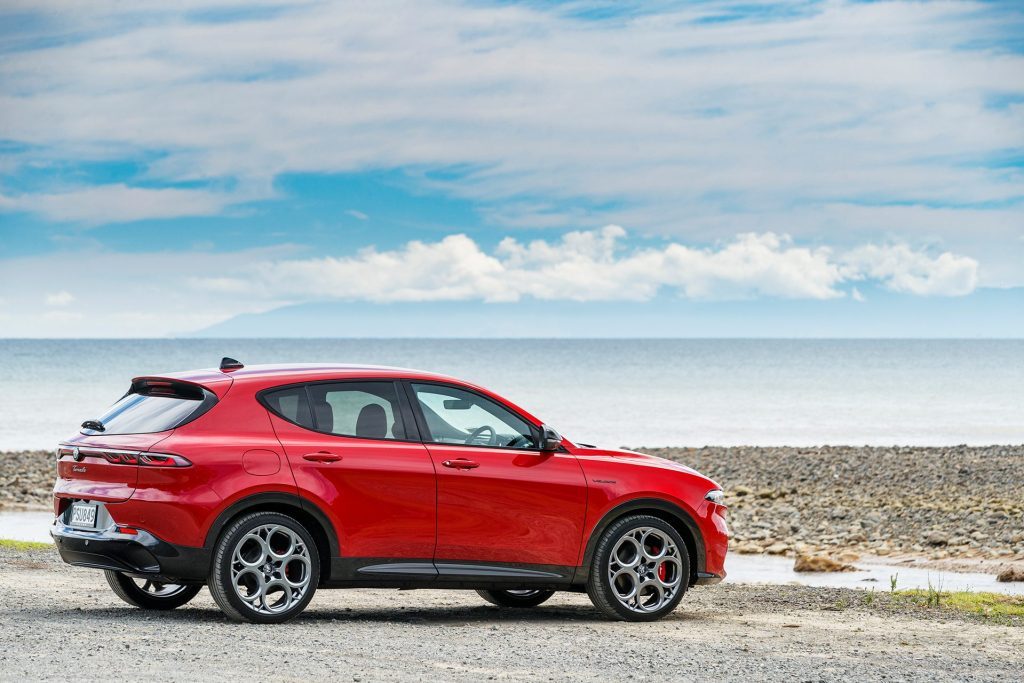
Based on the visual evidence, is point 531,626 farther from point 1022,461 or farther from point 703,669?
point 1022,461

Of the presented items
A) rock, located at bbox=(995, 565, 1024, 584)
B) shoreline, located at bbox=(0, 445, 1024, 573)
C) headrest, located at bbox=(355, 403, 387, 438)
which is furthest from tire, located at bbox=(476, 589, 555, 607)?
shoreline, located at bbox=(0, 445, 1024, 573)

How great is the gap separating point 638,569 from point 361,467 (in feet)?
7.25

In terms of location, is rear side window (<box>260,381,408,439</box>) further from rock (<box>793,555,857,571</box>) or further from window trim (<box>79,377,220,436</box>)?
rock (<box>793,555,857,571</box>)

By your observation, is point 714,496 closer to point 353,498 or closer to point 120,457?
point 353,498

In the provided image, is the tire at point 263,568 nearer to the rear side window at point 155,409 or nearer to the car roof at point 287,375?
the rear side window at point 155,409

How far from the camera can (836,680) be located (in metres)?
7.54

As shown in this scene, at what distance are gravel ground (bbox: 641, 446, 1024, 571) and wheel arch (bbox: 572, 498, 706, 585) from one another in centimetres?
838

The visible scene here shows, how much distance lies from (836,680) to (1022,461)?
2048 centimetres

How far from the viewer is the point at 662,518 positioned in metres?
9.97

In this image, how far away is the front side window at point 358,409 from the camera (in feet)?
29.8

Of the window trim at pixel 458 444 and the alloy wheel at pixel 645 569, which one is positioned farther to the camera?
the alloy wheel at pixel 645 569

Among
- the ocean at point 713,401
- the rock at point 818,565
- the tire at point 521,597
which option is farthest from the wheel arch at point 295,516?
the ocean at point 713,401

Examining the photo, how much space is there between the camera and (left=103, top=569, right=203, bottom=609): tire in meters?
9.73

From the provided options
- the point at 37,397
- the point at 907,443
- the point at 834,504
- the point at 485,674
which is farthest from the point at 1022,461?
the point at 37,397
